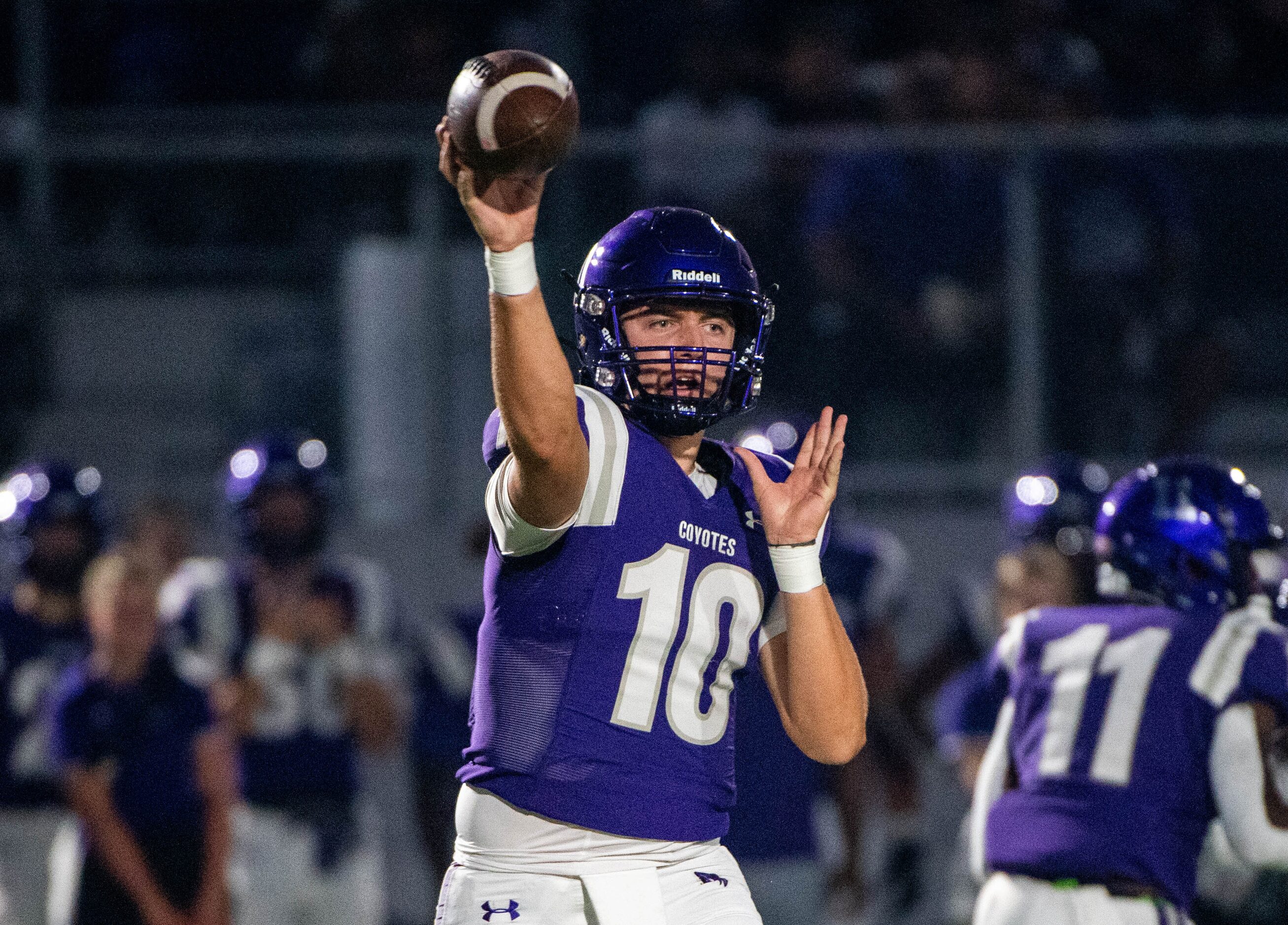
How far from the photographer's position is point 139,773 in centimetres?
572

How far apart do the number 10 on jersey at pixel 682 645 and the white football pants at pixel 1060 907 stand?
138cm

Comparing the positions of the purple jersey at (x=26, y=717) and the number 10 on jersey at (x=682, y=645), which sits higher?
the number 10 on jersey at (x=682, y=645)

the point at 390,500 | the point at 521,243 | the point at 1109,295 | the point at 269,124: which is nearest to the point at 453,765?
the point at 390,500

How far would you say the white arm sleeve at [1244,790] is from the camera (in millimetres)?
3674

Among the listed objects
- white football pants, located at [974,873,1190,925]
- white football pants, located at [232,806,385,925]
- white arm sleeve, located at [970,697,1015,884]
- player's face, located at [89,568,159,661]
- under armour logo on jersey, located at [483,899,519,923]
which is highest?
player's face, located at [89,568,159,661]

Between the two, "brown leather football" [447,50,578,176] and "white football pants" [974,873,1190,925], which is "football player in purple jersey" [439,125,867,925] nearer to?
"brown leather football" [447,50,578,176]

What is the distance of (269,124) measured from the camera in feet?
22.2

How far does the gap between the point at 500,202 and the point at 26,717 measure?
13.2ft

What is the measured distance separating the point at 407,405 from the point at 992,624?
7.66ft

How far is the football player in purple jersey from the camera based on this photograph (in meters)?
2.62

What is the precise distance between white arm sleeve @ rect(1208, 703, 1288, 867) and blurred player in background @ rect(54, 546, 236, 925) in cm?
327

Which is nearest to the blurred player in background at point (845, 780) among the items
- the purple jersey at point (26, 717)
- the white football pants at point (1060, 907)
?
the white football pants at point (1060, 907)

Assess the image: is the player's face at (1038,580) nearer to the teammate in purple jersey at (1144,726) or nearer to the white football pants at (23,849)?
the teammate in purple jersey at (1144,726)

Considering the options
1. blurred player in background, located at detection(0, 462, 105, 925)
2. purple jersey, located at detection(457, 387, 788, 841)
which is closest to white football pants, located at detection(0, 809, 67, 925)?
blurred player in background, located at detection(0, 462, 105, 925)
